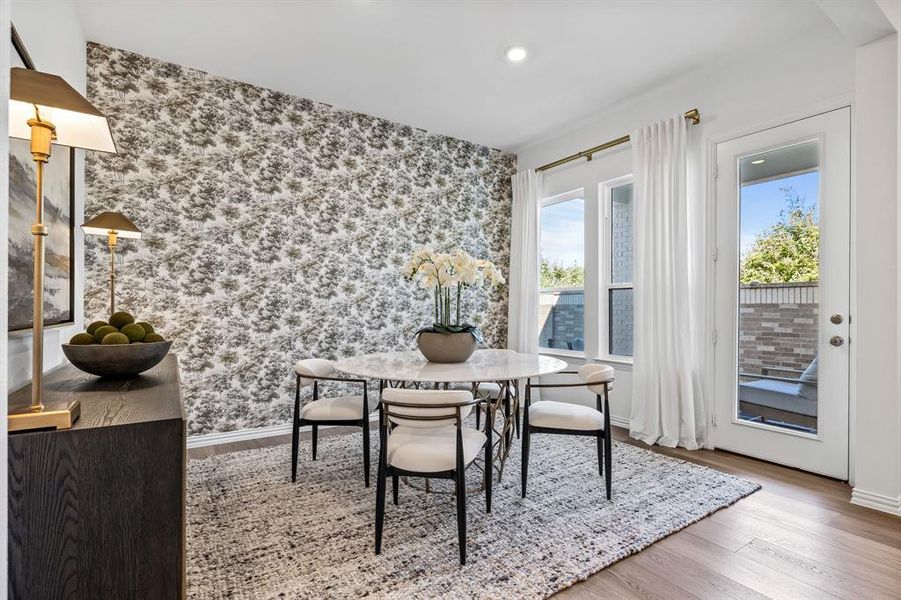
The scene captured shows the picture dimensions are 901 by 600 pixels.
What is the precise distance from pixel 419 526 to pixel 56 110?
6.76ft

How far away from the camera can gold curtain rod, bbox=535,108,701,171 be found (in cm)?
339

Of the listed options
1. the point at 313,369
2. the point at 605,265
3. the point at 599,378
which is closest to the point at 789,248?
the point at 605,265

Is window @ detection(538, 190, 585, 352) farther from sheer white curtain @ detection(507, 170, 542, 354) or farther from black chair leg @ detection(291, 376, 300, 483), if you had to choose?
black chair leg @ detection(291, 376, 300, 483)

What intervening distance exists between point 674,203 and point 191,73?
12.4ft

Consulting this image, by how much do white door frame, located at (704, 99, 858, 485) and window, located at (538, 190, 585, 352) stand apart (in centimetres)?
126

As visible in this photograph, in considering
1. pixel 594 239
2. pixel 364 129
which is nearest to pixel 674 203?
pixel 594 239

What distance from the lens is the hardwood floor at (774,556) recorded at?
5.66ft

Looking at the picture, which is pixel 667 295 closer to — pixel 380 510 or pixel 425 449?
pixel 425 449

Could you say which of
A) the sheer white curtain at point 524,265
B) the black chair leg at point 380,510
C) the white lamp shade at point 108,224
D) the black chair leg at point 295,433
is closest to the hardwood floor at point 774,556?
the black chair leg at point 380,510

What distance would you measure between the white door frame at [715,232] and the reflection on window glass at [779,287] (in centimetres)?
17

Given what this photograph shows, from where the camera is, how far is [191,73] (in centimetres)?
341

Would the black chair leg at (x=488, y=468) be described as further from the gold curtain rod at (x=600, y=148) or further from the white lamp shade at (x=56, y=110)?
the gold curtain rod at (x=600, y=148)

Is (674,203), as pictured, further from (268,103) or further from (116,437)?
(116,437)

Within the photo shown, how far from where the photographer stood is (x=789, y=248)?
3008 mm
